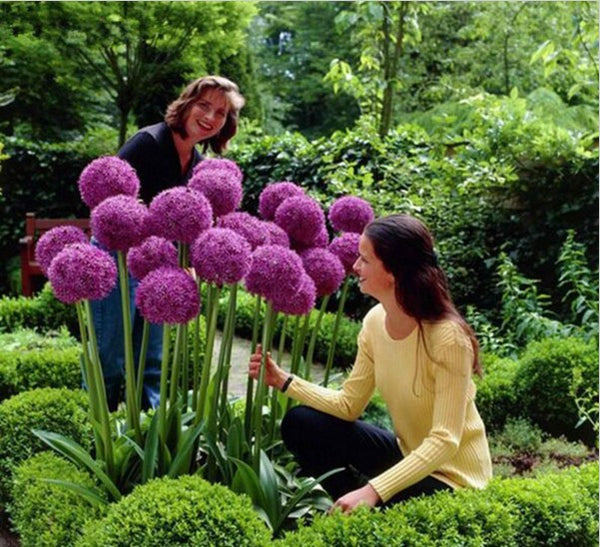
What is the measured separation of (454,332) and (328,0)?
1429 cm

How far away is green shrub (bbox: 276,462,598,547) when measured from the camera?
7.11ft

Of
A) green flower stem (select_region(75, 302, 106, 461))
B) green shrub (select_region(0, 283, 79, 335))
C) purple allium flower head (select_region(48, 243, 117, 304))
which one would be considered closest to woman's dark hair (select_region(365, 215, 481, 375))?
purple allium flower head (select_region(48, 243, 117, 304))

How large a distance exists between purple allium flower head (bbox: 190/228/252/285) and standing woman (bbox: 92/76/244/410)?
116 centimetres

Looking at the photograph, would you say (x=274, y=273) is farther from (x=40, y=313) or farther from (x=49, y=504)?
(x=40, y=313)

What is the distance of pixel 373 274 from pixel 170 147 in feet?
4.44

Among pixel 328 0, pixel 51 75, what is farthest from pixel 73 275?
pixel 328 0

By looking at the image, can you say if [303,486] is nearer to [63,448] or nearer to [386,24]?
[63,448]

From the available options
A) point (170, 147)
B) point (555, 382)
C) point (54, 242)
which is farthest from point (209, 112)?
point (555, 382)

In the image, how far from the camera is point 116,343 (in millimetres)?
3596

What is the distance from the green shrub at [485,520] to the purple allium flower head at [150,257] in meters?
0.83

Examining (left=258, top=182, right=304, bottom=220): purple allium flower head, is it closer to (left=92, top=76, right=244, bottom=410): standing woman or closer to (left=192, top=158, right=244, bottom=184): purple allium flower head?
(left=192, top=158, right=244, bottom=184): purple allium flower head

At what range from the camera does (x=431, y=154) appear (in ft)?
21.6

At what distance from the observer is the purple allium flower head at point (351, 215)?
299 cm

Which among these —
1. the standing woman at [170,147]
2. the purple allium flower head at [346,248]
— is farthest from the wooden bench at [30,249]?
the purple allium flower head at [346,248]
